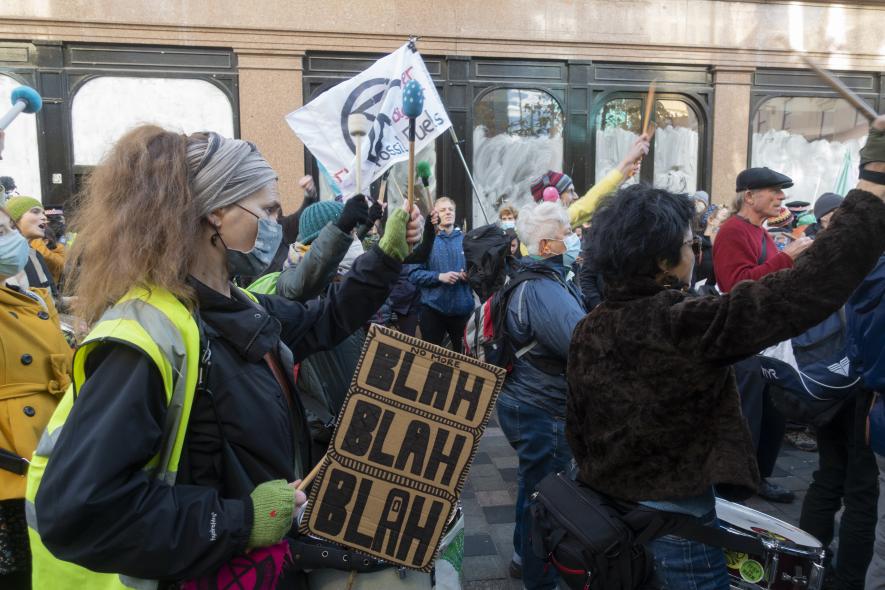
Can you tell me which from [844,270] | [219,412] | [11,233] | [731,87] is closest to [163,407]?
[219,412]

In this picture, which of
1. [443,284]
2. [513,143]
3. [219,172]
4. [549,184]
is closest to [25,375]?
[219,172]

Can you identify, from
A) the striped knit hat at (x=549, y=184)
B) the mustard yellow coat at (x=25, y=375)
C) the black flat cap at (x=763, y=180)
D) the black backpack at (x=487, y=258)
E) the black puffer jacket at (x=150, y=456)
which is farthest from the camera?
the striped knit hat at (x=549, y=184)

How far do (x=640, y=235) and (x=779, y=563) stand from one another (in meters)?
1.57

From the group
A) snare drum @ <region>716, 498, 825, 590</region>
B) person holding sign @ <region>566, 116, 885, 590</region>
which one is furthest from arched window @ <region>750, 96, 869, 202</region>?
person holding sign @ <region>566, 116, 885, 590</region>

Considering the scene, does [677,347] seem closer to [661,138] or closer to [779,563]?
[779,563]

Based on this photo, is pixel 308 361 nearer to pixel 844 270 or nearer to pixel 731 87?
pixel 844 270

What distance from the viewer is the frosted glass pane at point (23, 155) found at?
883 cm

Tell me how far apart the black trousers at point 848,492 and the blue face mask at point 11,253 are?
3.85 meters

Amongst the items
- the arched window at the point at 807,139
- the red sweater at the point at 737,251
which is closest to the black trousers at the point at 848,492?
the red sweater at the point at 737,251

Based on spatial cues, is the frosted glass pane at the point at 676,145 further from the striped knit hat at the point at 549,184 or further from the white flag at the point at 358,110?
the white flag at the point at 358,110

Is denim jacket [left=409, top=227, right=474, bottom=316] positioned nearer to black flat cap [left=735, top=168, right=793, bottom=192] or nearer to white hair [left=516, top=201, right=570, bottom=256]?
white hair [left=516, top=201, right=570, bottom=256]

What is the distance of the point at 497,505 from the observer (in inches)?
179

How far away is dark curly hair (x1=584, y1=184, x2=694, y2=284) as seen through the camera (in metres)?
2.05

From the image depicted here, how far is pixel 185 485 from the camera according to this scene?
4.55 feet
